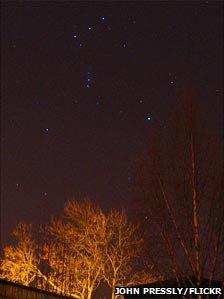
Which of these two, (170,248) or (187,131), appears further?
(187,131)

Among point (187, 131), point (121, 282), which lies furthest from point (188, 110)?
point (121, 282)

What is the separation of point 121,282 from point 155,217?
18872mm

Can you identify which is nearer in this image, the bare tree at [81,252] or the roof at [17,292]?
the roof at [17,292]

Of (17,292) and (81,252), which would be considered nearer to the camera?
(17,292)

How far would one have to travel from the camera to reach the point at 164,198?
13992mm

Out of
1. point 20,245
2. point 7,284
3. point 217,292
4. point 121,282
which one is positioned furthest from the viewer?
point 20,245

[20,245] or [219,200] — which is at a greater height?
[20,245]

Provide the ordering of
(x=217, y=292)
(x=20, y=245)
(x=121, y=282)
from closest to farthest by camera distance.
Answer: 1. (x=217, y=292)
2. (x=121, y=282)
3. (x=20, y=245)

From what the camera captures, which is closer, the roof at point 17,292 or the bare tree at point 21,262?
the roof at point 17,292

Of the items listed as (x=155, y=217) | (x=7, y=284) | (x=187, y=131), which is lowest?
(x=7, y=284)

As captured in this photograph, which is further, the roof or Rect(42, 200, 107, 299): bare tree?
Rect(42, 200, 107, 299): bare tree

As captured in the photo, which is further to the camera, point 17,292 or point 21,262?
point 21,262

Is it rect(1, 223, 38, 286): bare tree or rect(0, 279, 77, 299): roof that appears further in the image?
rect(1, 223, 38, 286): bare tree

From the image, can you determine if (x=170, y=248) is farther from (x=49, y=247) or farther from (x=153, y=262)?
(x=49, y=247)
